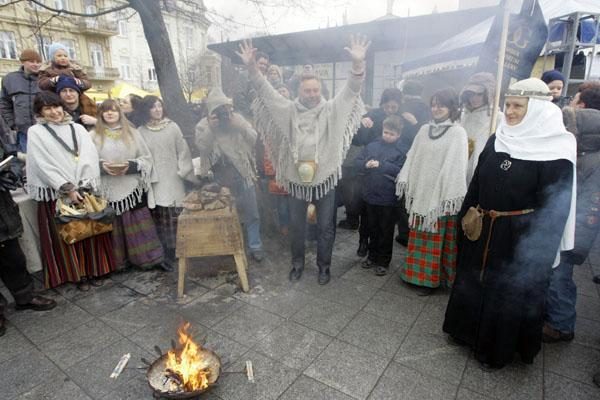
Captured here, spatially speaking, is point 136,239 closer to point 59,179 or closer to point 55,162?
point 59,179

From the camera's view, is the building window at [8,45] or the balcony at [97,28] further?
the balcony at [97,28]

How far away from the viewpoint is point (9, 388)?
85.7 inches

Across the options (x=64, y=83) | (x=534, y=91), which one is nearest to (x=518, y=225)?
(x=534, y=91)

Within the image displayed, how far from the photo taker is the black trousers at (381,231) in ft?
11.7

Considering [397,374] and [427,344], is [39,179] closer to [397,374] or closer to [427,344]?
[397,374]

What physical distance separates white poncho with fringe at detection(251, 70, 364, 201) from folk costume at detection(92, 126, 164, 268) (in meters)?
1.31

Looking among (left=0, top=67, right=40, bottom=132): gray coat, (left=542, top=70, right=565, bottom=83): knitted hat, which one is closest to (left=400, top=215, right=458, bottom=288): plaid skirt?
(left=542, top=70, right=565, bottom=83): knitted hat

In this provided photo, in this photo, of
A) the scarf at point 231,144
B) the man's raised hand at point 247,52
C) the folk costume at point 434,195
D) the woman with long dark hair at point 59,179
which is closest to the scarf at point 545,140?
the folk costume at point 434,195

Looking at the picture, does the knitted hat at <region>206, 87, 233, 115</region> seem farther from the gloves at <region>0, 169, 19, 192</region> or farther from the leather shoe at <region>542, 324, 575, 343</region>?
the leather shoe at <region>542, 324, 575, 343</region>

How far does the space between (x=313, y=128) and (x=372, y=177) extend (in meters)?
0.85

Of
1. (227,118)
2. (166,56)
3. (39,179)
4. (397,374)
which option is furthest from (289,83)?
(397,374)

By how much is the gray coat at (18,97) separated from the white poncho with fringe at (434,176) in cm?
463

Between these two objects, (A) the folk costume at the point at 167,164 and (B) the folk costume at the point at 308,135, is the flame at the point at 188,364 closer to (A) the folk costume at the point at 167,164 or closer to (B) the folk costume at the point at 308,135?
(B) the folk costume at the point at 308,135

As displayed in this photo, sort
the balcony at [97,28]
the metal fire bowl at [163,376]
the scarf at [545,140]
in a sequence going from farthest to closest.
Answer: the balcony at [97,28]
the scarf at [545,140]
the metal fire bowl at [163,376]
